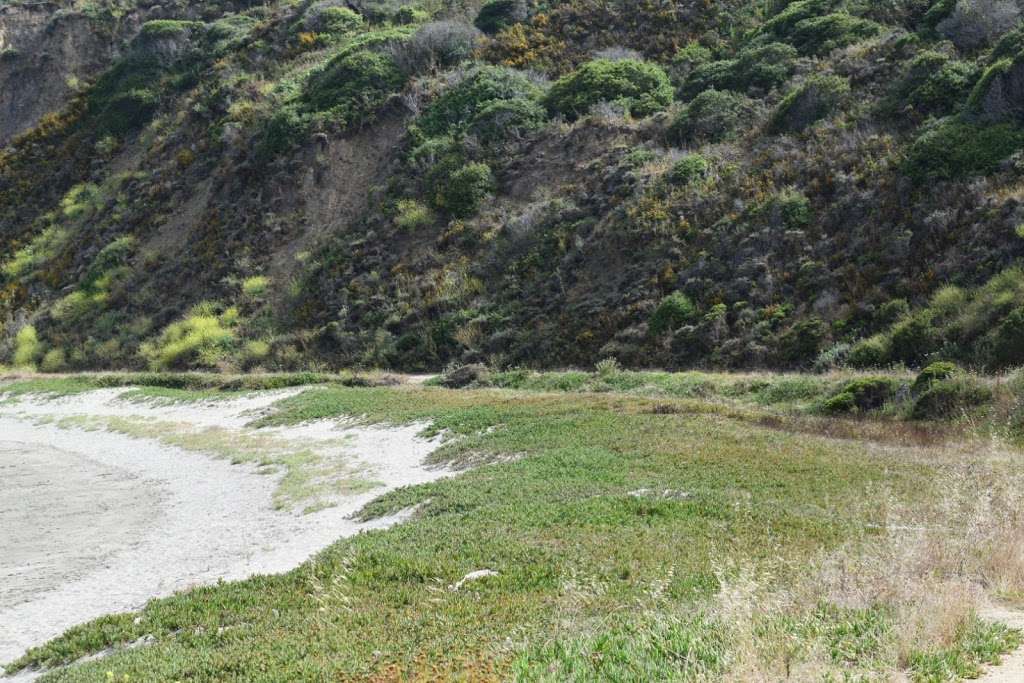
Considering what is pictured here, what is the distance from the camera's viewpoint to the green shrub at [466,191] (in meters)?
40.4

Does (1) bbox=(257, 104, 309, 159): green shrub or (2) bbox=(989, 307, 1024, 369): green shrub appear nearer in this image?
(2) bbox=(989, 307, 1024, 369): green shrub

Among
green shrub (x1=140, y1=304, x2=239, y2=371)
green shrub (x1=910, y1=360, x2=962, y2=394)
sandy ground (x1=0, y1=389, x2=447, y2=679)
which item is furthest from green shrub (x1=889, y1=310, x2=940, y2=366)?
green shrub (x1=140, y1=304, x2=239, y2=371)

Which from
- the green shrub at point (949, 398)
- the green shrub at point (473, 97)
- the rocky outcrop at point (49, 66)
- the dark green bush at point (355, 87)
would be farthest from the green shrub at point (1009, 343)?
the rocky outcrop at point (49, 66)

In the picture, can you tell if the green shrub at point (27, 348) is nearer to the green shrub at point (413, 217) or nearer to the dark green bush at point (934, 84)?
the green shrub at point (413, 217)

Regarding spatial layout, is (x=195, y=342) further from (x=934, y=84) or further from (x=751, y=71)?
(x=934, y=84)

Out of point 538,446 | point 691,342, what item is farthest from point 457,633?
point 691,342

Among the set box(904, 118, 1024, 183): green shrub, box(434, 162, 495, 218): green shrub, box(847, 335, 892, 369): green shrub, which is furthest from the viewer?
box(434, 162, 495, 218): green shrub

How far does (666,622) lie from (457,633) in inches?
79.8

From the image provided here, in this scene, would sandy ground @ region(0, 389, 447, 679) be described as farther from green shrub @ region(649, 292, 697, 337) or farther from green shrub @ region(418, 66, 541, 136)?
green shrub @ region(418, 66, 541, 136)

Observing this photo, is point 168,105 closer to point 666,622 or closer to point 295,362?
point 295,362

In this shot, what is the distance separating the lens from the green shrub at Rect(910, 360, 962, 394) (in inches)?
→ 712

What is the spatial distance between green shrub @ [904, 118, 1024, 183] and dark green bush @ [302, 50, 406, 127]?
100 ft

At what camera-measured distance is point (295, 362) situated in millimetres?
36875

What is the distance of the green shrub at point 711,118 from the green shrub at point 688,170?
2818 mm
